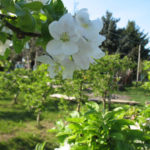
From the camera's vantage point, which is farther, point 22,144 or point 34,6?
point 22,144

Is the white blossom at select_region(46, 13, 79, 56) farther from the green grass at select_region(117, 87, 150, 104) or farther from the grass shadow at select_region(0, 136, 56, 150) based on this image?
the green grass at select_region(117, 87, 150, 104)

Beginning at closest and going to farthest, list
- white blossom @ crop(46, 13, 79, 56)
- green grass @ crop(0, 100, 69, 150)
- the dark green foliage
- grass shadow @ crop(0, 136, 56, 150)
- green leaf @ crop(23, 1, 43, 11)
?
white blossom @ crop(46, 13, 79, 56) → green leaf @ crop(23, 1, 43, 11) → the dark green foliage → grass shadow @ crop(0, 136, 56, 150) → green grass @ crop(0, 100, 69, 150)

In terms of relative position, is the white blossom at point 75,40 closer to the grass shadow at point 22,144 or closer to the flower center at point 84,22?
the flower center at point 84,22

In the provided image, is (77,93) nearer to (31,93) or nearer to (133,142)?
(31,93)

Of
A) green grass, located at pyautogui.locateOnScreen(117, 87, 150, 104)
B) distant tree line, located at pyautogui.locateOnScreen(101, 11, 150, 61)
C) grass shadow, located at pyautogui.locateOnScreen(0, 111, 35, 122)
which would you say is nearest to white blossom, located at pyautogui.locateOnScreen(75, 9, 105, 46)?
grass shadow, located at pyautogui.locateOnScreen(0, 111, 35, 122)

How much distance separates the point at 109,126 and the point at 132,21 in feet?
90.3

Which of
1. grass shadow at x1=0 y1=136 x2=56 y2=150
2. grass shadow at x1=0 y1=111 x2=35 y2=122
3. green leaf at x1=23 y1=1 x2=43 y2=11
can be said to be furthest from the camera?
grass shadow at x1=0 y1=111 x2=35 y2=122

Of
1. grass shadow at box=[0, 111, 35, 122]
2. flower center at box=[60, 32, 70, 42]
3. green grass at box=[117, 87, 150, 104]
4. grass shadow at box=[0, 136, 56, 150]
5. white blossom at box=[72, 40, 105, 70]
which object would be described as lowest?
grass shadow at box=[0, 136, 56, 150]

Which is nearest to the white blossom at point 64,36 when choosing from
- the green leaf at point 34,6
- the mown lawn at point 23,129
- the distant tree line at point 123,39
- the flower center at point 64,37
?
the flower center at point 64,37

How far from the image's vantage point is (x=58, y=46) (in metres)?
0.42

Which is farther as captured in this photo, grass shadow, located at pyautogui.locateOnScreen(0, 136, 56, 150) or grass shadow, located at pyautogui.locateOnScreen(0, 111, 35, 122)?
grass shadow, located at pyautogui.locateOnScreen(0, 111, 35, 122)

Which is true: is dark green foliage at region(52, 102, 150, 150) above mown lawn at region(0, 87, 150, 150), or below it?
above

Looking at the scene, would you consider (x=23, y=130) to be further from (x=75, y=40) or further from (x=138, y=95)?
(x=138, y=95)

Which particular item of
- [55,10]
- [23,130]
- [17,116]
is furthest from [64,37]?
[17,116]
